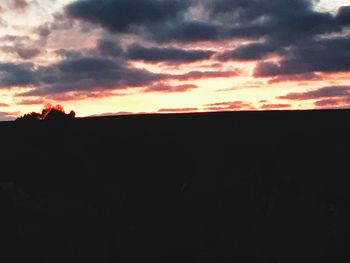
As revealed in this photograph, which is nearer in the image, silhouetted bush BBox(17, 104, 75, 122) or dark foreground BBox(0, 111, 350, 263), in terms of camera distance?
dark foreground BBox(0, 111, 350, 263)

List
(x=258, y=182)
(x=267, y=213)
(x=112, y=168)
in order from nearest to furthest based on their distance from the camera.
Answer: (x=267, y=213) < (x=258, y=182) < (x=112, y=168)

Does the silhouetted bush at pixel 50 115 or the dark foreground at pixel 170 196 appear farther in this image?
the silhouetted bush at pixel 50 115

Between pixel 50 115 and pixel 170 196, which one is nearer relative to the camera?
pixel 170 196

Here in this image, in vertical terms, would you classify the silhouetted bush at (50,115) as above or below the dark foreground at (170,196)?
above

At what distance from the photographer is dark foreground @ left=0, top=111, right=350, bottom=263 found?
14398mm

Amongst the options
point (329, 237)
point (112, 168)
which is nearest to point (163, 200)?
point (112, 168)

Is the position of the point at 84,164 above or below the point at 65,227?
above

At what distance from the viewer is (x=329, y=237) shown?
1390 cm

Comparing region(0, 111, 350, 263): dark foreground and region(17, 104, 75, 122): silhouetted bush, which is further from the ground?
region(17, 104, 75, 122): silhouetted bush

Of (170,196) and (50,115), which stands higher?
(50,115)

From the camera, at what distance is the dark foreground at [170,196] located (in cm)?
1440

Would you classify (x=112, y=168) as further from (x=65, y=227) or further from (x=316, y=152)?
(x=316, y=152)

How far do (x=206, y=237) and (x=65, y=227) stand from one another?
481cm

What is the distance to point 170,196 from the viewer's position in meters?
17.7
